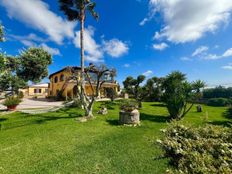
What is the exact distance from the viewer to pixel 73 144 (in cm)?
744

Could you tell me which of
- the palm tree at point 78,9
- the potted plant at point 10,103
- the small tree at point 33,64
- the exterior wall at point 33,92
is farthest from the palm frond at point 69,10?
the exterior wall at point 33,92

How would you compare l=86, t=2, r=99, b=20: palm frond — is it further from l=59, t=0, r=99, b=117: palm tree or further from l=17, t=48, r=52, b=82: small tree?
l=17, t=48, r=52, b=82: small tree

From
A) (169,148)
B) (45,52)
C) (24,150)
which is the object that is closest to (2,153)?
(24,150)

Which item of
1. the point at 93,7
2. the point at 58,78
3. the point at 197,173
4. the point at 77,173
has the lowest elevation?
the point at 77,173

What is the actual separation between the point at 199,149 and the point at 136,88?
902 inches

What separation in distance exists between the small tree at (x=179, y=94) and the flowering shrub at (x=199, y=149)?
10989 millimetres

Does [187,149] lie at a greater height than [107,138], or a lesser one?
greater

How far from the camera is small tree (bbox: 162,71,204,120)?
14141 millimetres

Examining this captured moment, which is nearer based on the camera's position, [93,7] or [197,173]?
[197,173]

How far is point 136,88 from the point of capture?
84.2ft

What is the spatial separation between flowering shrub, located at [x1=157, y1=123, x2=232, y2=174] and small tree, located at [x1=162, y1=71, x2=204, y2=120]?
11.0 meters

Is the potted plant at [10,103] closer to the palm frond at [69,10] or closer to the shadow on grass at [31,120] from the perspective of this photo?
the shadow on grass at [31,120]

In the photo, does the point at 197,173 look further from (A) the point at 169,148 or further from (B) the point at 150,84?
(B) the point at 150,84

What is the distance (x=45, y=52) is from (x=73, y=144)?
1257 centimetres
